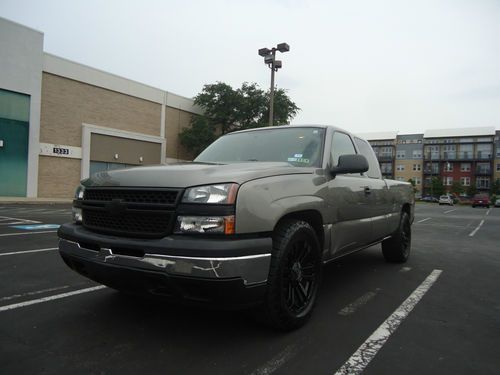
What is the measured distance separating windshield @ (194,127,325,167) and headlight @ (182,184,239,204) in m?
1.18

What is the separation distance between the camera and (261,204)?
104 inches

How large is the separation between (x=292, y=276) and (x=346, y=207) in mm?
1176

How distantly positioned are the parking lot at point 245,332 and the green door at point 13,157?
19.4m

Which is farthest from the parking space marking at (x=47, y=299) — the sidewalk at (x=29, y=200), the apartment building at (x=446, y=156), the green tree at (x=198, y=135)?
the apartment building at (x=446, y=156)

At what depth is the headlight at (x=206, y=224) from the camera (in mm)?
2449

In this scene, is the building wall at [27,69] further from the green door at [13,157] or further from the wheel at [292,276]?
the wheel at [292,276]

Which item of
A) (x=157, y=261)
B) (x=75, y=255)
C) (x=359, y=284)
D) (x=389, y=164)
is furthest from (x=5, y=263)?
(x=389, y=164)

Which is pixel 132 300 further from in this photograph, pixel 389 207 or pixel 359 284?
pixel 389 207

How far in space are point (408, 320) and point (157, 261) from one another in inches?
93.1

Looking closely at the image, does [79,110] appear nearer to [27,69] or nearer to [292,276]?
[27,69]

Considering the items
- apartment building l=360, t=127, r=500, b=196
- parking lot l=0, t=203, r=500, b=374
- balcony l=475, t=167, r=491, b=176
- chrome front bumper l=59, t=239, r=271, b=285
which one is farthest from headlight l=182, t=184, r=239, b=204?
balcony l=475, t=167, r=491, b=176

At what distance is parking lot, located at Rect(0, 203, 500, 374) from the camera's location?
2.49 m

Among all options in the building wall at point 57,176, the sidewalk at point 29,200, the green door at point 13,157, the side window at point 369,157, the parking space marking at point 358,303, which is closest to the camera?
the parking space marking at point 358,303

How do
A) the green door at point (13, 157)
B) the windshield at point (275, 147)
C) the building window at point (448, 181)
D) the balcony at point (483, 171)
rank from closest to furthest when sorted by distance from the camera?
the windshield at point (275, 147) → the green door at point (13, 157) → the balcony at point (483, 171) → the building window at point (448, 181)
